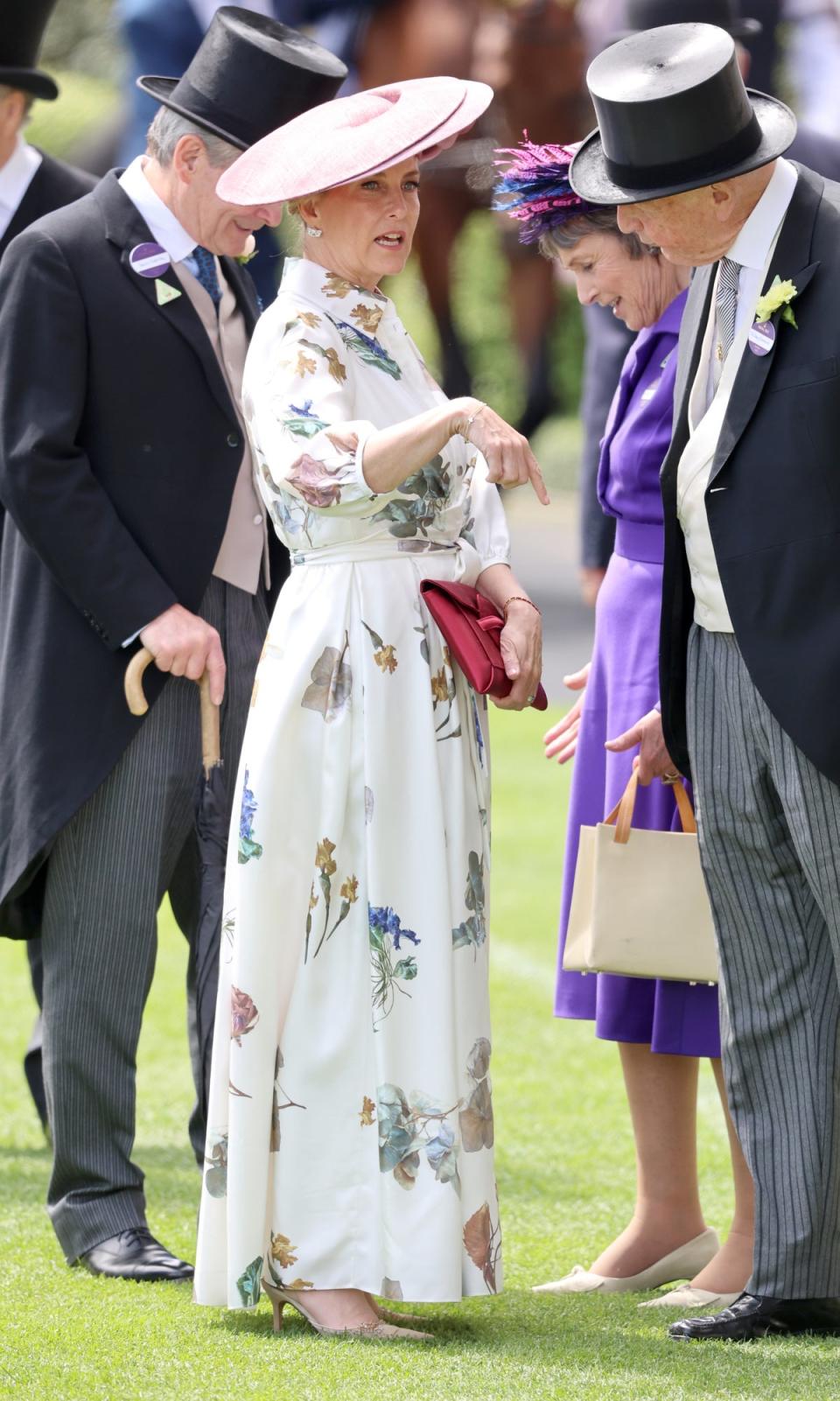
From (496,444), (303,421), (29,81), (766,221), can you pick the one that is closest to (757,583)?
(496,444)

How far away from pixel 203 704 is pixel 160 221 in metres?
0.89

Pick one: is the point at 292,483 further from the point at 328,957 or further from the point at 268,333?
the point at 328,957

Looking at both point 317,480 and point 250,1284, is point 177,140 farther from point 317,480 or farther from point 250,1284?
point 250,1284

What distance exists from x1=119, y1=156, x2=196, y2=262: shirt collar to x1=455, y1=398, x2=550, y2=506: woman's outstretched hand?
96 cm

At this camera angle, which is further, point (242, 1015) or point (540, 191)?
point (540, 191)

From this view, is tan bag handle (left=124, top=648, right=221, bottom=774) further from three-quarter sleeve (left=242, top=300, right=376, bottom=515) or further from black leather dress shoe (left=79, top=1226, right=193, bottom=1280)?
black leather dress shoe (left=79, top=1226, right=193, bottom=1280)

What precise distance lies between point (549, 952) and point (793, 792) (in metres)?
4.11

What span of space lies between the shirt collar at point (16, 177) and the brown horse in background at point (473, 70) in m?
9.49

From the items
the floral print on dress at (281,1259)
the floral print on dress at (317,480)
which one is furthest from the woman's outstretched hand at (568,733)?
the floral print on dress at (281,1259)

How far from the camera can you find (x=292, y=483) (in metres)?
3.24

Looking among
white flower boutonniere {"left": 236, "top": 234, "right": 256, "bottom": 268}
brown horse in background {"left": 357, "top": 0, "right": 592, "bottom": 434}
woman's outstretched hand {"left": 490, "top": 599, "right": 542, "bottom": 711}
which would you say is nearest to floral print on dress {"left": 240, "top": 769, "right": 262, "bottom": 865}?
woman's outstretched hand {"left": 490, "top": 599, "right": 542, "bottom": 711}

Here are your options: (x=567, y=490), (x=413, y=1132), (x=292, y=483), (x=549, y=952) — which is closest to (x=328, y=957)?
(x=413, y=1132)

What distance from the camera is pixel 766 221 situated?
10.2 feet

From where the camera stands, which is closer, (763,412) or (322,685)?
(763,412)
